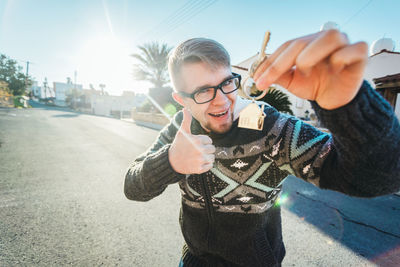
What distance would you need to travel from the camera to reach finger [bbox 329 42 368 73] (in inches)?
20.1

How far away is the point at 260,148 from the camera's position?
3.77 feet

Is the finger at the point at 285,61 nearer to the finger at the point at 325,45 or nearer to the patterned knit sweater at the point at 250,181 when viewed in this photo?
the finger at the point at 325,45

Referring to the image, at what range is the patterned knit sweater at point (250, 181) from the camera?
2.59ft

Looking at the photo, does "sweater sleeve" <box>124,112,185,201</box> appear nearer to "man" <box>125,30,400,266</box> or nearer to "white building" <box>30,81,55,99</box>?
"man" <box>125,30,400,266</box>

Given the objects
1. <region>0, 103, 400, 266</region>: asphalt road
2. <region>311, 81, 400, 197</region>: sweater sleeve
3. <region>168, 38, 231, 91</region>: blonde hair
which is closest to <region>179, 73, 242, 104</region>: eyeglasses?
<region>168, 38, 231, 91</region>: blonde hair

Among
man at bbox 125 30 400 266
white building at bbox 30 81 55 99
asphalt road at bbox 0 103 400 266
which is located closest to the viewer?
man at bbox 125 30 400 266

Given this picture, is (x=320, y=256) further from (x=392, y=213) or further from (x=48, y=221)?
(x=48, y=221)

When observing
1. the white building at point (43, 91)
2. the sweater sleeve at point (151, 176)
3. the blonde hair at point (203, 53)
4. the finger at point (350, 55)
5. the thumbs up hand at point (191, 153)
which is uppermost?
the white building at point (43, 91)

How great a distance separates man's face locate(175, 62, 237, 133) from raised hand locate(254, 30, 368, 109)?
0.46 meters

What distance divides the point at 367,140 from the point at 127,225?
3358 millimetres

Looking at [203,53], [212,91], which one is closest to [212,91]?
[212,91]

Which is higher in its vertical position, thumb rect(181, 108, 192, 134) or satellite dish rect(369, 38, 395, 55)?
satellite dish rect(369, 38, 395, 55)

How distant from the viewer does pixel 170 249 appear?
2.55 metres

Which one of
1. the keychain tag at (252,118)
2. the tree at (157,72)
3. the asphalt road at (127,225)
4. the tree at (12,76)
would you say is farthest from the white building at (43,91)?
the keychain tag at (252,118)
